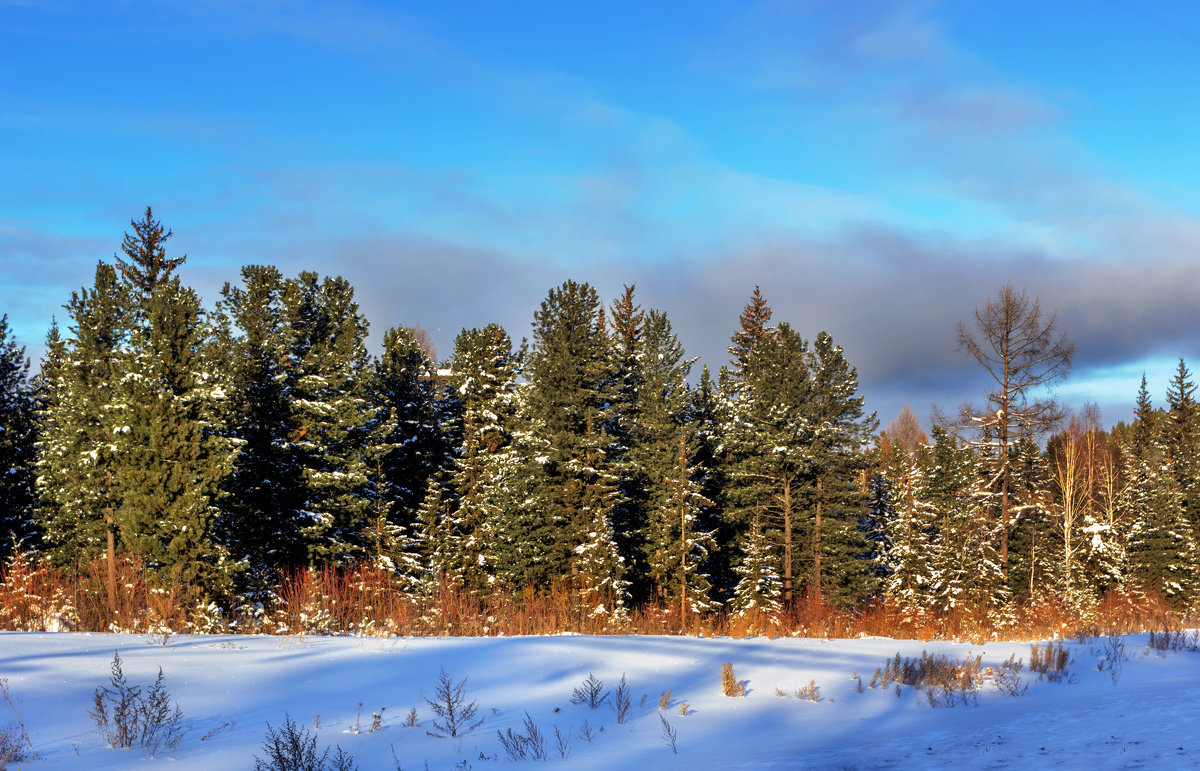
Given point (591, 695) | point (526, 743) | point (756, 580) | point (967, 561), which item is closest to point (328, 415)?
point (756, 580)

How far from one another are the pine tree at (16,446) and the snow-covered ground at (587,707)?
3913cm

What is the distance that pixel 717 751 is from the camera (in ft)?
20.7

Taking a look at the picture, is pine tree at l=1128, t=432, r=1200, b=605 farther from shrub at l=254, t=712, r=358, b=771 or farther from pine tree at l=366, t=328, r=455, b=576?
shrub at l=254, t=712, r=358, b=771

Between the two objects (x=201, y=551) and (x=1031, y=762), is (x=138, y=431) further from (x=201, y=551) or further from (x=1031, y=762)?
(x=1031, y=762)

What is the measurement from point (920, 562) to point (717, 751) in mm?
30450

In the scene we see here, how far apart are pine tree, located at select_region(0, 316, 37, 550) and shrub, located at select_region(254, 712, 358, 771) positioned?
137 ft

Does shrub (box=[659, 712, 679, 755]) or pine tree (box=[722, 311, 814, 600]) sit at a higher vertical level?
pine tree (box=[722, 311, 814, 600])

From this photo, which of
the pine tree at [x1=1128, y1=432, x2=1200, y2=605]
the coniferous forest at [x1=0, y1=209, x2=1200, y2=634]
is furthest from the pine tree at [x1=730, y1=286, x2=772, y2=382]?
the pine tree at [x1=1128, y1=432, x2=1200, y2=605]

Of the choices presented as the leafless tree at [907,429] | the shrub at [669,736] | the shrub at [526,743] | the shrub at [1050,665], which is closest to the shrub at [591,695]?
the shrub at [669,736]

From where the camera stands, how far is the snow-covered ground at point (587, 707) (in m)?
5.93

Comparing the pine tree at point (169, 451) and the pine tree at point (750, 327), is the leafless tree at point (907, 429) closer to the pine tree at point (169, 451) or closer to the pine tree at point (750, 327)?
the pine tree at point (750, 327)

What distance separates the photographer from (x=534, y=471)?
113ft

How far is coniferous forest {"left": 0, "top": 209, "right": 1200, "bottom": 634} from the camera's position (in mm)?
24828

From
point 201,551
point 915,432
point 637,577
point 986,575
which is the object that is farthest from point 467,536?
point 915,432
